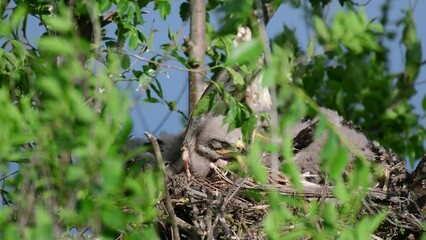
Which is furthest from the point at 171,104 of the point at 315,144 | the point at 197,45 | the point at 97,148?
the point at 97,148

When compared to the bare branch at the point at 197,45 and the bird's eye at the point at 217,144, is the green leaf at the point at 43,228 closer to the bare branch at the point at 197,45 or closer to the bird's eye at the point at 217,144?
the bird's eye at the point at 217,144

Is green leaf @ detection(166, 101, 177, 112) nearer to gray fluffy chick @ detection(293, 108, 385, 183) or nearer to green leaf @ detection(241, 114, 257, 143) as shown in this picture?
gray fluffy chick @ detection(293, 108, 385, 183)

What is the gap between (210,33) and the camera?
532 centimetres

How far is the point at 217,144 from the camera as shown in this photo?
442cm

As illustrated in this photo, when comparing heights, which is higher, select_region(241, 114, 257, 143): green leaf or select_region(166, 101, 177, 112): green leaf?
select_region(241, 114, 257, 143): green leaf

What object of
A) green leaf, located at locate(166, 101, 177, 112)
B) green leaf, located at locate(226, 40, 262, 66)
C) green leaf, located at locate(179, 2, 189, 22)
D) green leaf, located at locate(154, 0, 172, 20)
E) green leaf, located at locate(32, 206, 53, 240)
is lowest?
green leaf, located at locate(166, 101, 177, 112)

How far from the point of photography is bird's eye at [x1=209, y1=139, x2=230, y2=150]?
14.5 feet

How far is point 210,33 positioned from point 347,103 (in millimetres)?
955

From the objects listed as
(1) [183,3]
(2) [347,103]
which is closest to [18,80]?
(1) [183,3]

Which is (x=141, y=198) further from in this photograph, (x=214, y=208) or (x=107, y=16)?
(x=107, y=16)

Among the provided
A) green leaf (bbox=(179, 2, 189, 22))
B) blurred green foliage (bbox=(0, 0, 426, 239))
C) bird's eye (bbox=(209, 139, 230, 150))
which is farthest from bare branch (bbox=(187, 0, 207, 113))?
blurred green foliage (bbox=(0, 0, 426, 239))

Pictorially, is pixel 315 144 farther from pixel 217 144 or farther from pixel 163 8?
pixel 163 8

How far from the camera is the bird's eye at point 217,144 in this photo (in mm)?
4406

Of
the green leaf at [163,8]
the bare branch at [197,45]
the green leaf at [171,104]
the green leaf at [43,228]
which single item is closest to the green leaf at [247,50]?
the green leaf at [43,228]
